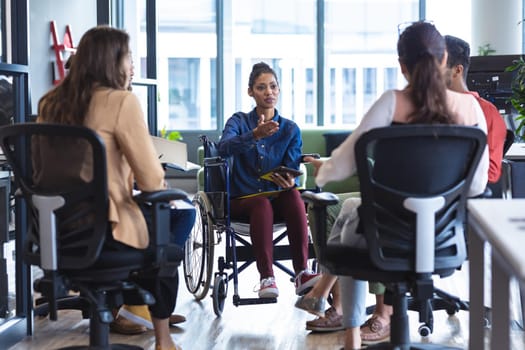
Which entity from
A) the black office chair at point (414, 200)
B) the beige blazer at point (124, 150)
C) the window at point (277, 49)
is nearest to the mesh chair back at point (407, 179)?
the black office chair at point (414, 200)

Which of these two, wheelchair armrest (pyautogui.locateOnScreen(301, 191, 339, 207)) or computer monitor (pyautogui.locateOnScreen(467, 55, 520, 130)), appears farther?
computer monitor (pyautogui.locateOnScreen(467, 55, 520, 130))

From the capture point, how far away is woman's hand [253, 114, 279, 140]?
12.1ft

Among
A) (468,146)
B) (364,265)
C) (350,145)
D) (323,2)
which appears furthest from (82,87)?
(323,2)

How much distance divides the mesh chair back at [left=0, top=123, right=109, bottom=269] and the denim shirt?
140 cm

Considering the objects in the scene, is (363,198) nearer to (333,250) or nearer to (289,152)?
(333,250)

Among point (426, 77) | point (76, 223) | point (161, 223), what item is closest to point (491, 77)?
point (426, 77)

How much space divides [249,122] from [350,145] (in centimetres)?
161

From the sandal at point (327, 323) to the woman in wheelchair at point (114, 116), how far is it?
44.8 inches

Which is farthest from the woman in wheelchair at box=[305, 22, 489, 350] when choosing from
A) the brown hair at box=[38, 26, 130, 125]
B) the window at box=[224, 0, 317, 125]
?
the window at box=[224, 0, 317, 125]

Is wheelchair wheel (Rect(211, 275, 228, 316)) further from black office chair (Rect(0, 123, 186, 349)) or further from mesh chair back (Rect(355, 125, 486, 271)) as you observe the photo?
mesh chair back (Rect(355, 125, 486, 271))

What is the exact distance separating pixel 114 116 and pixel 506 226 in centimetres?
143

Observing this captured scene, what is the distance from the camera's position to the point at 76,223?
258 centimetres

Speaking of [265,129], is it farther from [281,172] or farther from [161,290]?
[161,290]

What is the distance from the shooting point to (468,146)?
8.03 feet
